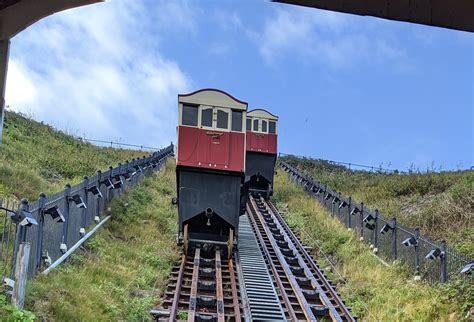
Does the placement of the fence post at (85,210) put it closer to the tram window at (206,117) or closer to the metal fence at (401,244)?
the tram window at (206,117)

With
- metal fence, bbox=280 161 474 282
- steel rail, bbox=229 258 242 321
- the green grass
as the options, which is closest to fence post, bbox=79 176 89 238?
the green grass

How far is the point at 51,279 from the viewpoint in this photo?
9672mm

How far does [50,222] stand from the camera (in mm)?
10500

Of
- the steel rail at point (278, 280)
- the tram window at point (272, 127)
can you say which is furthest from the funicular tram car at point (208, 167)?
the tram window at point (272, 127)

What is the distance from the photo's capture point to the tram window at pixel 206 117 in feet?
53.8

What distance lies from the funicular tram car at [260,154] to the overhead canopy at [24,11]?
25401 mm

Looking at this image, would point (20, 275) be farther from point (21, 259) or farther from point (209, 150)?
point (209, 150)

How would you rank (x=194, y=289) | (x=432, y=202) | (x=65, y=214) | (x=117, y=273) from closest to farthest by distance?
(x=65, y=214)
(x=194, y=289)
(x=117, y=273)
(x=432, y=202)

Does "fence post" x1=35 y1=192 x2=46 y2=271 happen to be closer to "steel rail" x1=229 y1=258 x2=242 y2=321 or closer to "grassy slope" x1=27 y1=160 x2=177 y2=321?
"grassy slope" x1=27 y1=160 x2=177 y2=321

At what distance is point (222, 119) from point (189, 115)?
3.14 ft

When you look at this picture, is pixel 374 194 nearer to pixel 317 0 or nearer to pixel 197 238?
pixel 197 238

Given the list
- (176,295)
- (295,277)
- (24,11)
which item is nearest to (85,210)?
(176,295)

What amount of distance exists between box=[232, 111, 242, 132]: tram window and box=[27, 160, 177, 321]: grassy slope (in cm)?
379

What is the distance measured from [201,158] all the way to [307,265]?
411 cm
